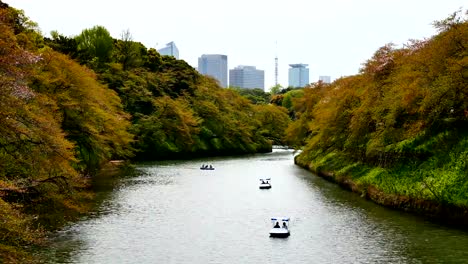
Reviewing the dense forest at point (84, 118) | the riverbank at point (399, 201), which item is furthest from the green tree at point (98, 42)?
the riverbank at point (399, 201)

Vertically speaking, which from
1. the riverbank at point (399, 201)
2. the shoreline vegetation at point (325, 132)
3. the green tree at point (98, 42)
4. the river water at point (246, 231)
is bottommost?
the river water at point (246, 231)

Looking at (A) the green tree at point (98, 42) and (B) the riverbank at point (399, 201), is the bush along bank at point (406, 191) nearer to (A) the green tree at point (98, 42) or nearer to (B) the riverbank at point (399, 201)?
(B) the riverbank at point (399, 201)

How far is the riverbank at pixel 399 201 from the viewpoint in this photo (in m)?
29.3

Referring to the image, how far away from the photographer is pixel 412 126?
1543 inches

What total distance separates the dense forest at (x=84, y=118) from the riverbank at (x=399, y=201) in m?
21.2

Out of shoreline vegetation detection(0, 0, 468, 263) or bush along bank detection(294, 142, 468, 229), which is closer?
shoreline vegetation detection(0, 0, 468, 263)

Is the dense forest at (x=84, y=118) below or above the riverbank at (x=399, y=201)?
above

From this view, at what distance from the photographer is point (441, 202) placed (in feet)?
100

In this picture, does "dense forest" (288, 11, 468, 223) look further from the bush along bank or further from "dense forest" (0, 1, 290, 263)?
"dense forest" (0, 1, 290, 263)

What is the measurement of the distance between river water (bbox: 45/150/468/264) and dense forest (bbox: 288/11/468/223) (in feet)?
6.06

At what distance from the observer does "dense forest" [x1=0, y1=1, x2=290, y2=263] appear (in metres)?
20.5

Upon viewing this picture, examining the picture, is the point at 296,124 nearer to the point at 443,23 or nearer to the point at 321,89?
the point at 321,89

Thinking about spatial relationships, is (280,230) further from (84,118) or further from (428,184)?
(84,118)

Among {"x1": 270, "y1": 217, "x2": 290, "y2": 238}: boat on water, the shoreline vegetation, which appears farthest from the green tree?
{"x1": 270, "y1": 217, "x2": 290, "y2": 238}: boat on water
